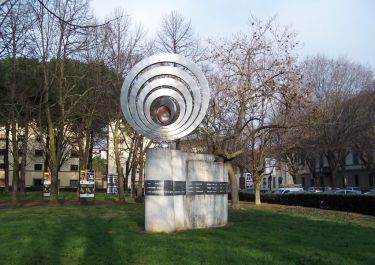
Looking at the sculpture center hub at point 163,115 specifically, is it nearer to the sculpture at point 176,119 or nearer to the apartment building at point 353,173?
the sculpture at point 176,119

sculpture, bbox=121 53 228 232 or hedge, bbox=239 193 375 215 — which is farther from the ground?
sculpture, bbox=121 53 228 232

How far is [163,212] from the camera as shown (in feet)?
44.2

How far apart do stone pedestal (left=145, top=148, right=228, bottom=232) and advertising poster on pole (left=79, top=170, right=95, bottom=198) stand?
1638 centimetres

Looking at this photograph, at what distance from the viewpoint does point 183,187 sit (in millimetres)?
14414

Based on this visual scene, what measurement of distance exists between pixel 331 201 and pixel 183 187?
→ 1743 cm

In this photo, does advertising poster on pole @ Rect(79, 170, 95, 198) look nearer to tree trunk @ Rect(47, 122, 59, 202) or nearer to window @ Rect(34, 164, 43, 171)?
tree trunk @ Rect(47, 122, 59, 202)

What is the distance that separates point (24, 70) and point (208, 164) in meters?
18.9

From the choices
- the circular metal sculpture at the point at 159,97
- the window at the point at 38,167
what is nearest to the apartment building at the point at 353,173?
the window at the point at 38,167

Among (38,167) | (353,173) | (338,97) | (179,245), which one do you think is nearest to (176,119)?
(179,245)

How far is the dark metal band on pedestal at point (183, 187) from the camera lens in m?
13.6

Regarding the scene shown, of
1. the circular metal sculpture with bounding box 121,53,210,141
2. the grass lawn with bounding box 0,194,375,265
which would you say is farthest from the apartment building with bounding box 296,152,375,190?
the grass lawn with bounding box 0,194,375,265

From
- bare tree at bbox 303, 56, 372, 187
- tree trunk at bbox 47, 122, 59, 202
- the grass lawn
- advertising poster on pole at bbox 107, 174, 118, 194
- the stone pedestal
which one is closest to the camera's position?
the grass lawn

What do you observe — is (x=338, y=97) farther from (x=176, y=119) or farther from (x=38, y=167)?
(x=38, y=167)

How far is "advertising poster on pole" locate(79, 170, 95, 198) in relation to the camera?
30812 mm
